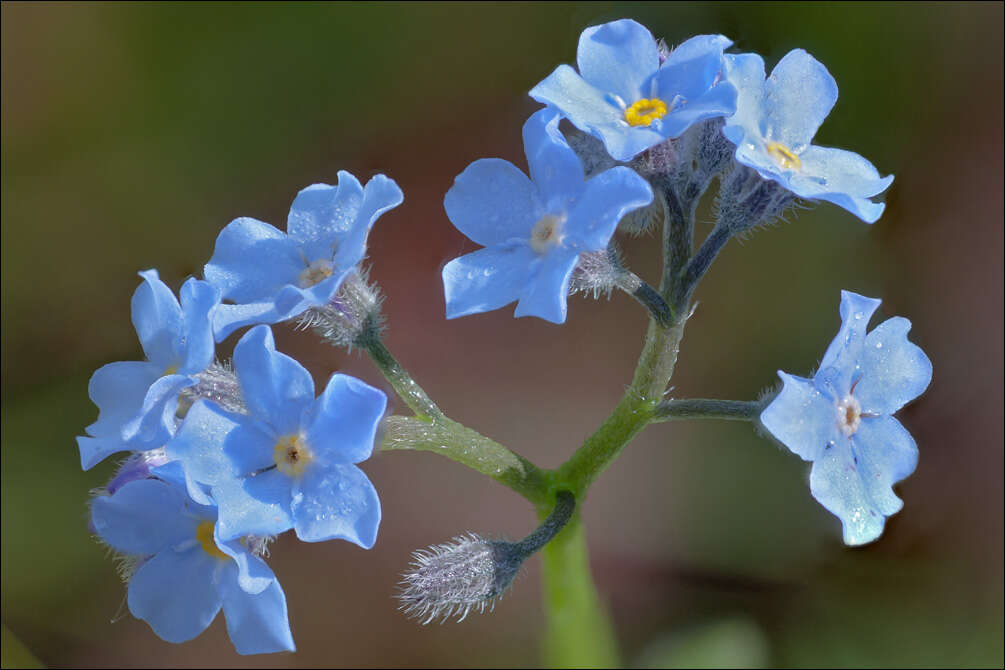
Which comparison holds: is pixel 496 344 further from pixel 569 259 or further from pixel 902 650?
pixel 569 259

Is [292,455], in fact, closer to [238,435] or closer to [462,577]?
[238,435]

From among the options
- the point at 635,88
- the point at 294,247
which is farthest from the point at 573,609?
the point at 635,88

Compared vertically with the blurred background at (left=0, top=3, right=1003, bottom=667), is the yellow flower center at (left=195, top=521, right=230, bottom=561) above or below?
below

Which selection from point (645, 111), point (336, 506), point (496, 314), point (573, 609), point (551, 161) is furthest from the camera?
point (496, 314)

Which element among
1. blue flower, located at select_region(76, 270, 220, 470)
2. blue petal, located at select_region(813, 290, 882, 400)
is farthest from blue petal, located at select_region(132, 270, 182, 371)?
blue petal, located at select_region(813, 290, 882, 400)

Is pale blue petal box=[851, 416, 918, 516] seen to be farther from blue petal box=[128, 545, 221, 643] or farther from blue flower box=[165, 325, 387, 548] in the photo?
blue petal box=[128, 545, 221, 643]
